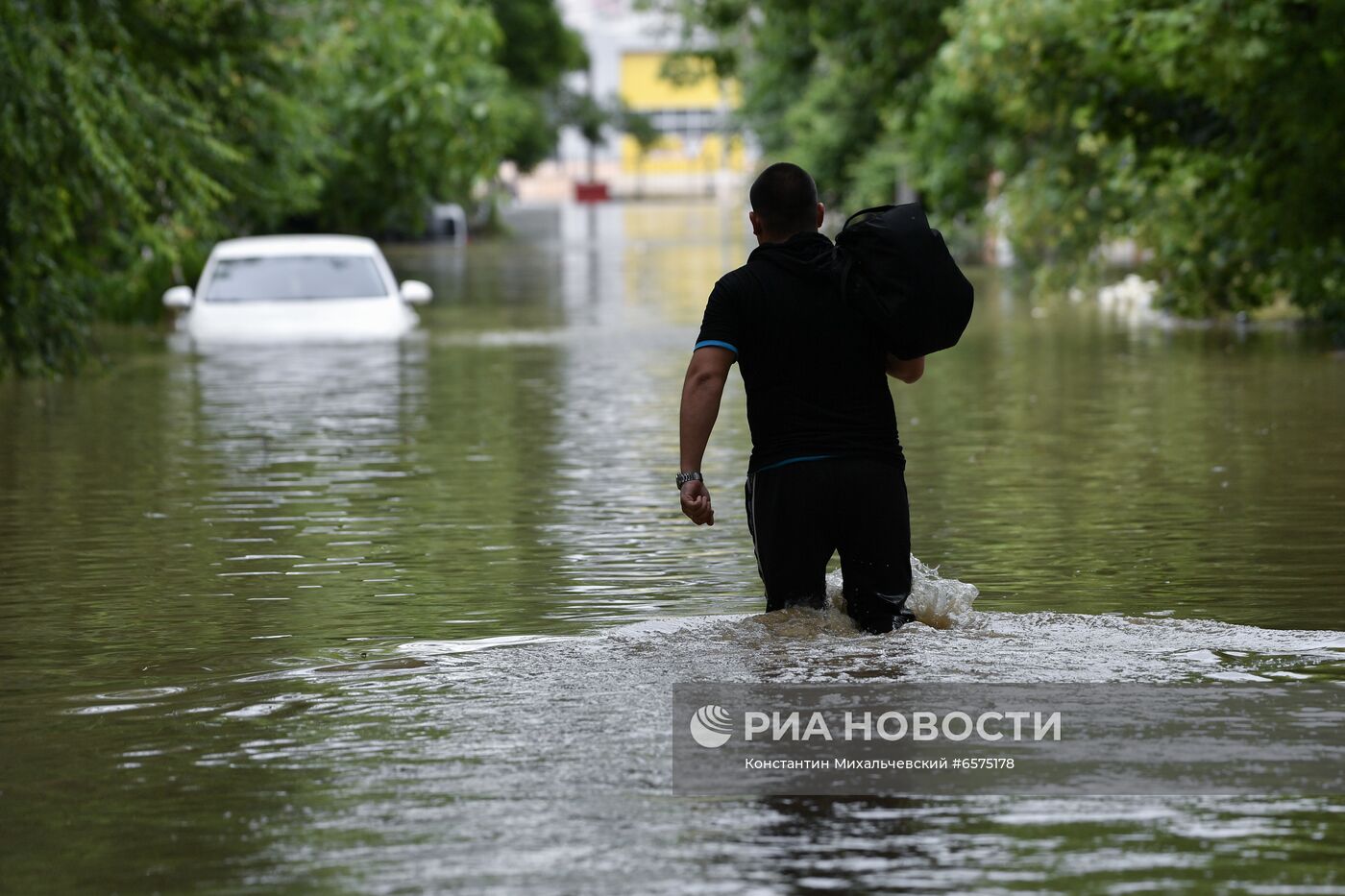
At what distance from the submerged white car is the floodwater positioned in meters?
4.47

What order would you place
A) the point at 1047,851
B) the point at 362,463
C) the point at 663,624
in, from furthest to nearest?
the point at 362,463, the point at 663,624, the point at 1047,851

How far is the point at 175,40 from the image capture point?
2059 centimetres

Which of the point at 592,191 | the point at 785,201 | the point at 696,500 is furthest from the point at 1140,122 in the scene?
the point at 592,191

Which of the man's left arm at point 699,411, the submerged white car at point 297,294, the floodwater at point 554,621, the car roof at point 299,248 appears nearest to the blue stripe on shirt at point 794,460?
the man's left arm at point 699,411

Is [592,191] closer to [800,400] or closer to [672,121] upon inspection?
[672,121]

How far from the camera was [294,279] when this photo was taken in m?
26.5

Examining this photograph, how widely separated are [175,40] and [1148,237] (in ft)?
37.0

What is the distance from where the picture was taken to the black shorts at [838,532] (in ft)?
25.1

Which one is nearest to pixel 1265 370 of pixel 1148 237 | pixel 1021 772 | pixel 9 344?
pixel 1148 237

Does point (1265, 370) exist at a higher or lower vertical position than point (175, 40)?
lower

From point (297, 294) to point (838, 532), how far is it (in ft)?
62.8

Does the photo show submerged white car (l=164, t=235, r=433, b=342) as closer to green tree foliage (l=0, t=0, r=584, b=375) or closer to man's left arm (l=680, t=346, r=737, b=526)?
green tree foliage (l=0, t=0, r=584, b=375)

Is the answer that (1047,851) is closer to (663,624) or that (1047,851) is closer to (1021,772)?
(1021,772)

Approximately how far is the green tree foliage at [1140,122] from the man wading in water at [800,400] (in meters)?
13.0
